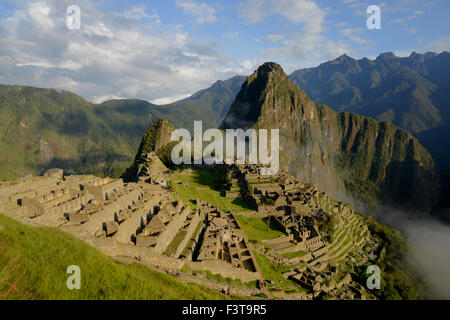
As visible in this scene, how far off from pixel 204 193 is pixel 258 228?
1540 cm

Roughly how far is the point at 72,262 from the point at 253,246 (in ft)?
82.2

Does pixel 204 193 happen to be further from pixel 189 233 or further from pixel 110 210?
pixel 110 210

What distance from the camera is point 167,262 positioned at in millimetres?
19422

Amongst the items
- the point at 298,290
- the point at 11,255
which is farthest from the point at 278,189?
the point at 11,255

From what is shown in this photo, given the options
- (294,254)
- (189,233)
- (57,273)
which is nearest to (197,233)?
(189,233)

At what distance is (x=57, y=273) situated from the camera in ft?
34.0

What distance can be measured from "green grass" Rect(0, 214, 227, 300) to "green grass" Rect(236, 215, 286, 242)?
24.8 meters

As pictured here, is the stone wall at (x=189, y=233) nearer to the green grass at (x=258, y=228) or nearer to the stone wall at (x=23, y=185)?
the green grass at (x=258, y=228)

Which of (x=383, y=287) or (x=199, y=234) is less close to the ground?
(x=199, y=234)

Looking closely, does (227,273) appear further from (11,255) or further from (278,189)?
(278,189)

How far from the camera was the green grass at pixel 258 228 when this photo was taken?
38019mm

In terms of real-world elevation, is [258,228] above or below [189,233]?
below

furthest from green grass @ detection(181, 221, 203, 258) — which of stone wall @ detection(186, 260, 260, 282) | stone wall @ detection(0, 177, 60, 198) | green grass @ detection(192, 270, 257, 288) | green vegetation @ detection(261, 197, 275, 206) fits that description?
green vegetation @ detection(261, 197, 275, 206)
